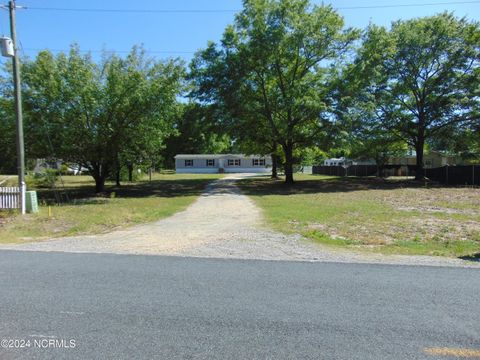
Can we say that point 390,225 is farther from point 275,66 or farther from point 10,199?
point 275,66

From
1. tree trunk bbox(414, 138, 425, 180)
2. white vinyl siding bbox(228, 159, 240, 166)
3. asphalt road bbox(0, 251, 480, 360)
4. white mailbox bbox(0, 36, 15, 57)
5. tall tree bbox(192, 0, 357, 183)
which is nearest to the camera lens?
asphalt road bbox(0, 251, 480, 360)

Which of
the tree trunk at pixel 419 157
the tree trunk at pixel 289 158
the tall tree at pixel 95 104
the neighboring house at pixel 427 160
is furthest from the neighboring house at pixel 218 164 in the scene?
the tall tree at pixel 95 104

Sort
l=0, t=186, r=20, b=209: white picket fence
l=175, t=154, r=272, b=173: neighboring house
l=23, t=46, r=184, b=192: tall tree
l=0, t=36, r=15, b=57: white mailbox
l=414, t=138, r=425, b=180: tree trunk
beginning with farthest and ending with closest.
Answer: l=175, t=154, r=272, b=173: neighboring house → l=414, t=138, r=425, b=180: tree trunk → l=23, t=46, r=184, b=192: tall tree → l=0, t=186, r=20, b=209: white picket fence → l=0, t=36, r=15, b=57: white mailbox

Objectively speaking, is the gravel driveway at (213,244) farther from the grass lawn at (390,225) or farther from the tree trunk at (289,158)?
the tree trunk at (289,158)

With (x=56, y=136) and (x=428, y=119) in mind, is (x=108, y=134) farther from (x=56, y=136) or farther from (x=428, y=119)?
(x=428, y=119)

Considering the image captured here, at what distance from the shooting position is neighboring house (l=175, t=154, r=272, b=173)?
65625 mm

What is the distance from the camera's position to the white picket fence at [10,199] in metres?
13.9

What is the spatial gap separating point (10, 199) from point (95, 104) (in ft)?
22.5

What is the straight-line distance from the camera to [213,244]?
8828mm

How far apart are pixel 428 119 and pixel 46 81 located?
98.0 feet

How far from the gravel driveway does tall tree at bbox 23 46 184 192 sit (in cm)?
952

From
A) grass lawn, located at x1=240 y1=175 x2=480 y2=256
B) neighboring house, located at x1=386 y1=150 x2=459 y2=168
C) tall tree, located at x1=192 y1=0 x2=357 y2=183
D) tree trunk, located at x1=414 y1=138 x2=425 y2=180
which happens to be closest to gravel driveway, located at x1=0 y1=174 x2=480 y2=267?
grass lawn, located at x1=240 y1=175 x2=480 y2=256

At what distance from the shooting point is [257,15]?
28.4 m

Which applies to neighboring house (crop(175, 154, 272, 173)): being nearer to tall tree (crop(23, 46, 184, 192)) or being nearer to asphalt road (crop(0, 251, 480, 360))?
tall tree (crop(23, 46, 184, 192))
